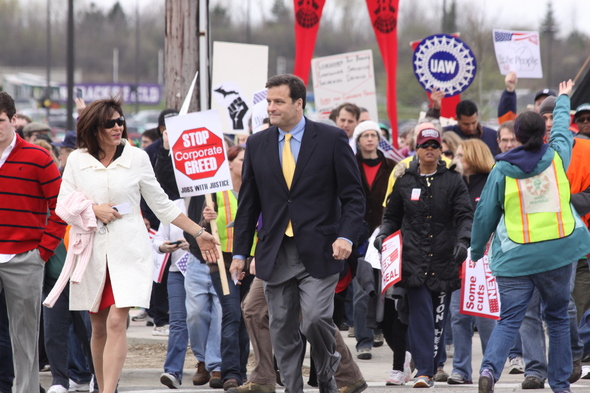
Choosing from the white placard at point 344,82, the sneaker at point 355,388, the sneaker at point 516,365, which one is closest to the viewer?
the sneaker at point 355,388

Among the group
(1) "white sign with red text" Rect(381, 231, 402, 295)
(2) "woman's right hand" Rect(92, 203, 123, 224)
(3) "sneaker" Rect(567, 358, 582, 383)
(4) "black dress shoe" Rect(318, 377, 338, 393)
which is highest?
(2) "woman's right hand" Rect(92, 203, 123, 224)

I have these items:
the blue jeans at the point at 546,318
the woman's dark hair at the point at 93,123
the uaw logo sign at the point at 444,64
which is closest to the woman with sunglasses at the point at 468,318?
the blue jeans at the point at 546,318

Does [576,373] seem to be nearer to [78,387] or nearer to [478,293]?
[478,293]

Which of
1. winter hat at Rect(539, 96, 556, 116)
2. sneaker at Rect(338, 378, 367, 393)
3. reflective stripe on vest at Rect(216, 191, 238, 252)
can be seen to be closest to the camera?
sneaker at Rect(338, 378, 367, 393)

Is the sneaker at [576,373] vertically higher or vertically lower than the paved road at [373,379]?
higher

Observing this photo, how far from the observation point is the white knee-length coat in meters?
5.95

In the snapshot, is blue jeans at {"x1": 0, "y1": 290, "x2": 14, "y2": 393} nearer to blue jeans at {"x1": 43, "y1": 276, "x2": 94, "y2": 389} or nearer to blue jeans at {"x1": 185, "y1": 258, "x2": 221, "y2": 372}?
blue jeans at {"x1": 43, "y1": 276, "x2": 94, "y2": 389}

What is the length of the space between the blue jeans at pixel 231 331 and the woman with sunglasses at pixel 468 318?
176cm

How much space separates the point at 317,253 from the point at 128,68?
8342cm

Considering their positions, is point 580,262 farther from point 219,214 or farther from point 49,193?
point 49,193

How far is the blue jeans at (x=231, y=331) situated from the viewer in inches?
291

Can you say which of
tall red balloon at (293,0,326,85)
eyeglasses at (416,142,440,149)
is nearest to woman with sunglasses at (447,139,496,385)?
eyeglasses at (416,142,440,149)

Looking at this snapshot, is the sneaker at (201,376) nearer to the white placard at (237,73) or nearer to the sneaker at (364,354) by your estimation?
the sneaker at (364,354)

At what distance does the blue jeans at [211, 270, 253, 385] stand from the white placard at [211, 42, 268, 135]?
3666 mm
